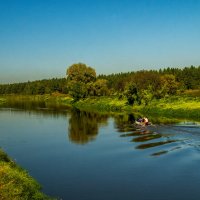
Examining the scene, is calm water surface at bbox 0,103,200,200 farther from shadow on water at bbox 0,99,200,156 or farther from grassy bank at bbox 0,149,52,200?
grassy bank at bbox 0,149,52,200

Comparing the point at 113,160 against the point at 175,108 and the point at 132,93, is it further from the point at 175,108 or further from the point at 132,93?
the point at 132,93

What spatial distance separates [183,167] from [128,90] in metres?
67.4

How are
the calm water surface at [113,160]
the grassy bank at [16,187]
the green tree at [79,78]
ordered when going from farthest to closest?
the green tree at [79,78]
the calm water surface at [113,160]
the grassy bank at [16,187]

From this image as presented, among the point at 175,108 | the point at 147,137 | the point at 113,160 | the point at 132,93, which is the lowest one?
the point at 113,160

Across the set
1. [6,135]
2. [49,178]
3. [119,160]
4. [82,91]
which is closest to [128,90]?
[82,91]

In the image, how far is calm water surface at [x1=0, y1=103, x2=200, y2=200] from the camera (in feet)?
80.2

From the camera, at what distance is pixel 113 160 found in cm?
3403

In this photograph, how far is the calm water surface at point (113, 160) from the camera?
24.5 m

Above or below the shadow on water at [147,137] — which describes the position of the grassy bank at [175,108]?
above

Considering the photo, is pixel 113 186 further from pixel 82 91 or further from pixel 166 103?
pixel 82 91

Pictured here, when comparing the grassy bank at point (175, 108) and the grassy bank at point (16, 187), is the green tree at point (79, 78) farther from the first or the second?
the grassy bank at point (16, 187)

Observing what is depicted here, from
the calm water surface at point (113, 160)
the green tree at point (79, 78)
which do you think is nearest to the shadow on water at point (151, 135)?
the calm water surface at point (113, 160)

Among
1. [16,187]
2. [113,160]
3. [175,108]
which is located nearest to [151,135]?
[113,160]

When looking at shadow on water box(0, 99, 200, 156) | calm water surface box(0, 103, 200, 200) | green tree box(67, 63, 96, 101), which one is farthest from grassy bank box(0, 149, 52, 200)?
green tree box(67, 63, 96, 101)
